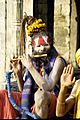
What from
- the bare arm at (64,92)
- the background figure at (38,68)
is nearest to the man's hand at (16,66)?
the background figure at (38,68)

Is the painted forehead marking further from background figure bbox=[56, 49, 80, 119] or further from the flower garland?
background figure bbox=[56, 49, 80, 119]

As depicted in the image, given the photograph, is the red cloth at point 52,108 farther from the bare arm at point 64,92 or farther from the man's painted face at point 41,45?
the man's painted face at point 41,45

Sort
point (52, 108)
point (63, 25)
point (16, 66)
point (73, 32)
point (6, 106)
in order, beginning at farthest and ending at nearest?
point (73, 32)
point (63, 25)
point (16, 66)
point (6, 106)
point (52, 108)

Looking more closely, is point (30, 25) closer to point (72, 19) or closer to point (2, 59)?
point (72, 19)

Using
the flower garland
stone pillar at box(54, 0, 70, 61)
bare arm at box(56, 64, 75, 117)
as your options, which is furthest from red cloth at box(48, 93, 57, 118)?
stone pillar at box(54, 0, 70, 61)

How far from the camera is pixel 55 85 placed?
14.6ft

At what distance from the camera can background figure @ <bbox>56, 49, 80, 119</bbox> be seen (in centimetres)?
381

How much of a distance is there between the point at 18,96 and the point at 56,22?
6.92 m

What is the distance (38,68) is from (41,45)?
7.1 inches

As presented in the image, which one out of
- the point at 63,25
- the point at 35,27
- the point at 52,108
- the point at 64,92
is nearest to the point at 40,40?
the point at 35,27

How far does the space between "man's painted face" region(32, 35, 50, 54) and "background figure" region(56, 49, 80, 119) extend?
0.47 m

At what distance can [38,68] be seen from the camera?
4559mm

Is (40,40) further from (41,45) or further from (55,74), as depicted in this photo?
(55,74)

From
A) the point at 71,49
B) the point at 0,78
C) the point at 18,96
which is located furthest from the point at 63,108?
the point at 0,78
